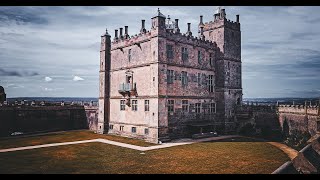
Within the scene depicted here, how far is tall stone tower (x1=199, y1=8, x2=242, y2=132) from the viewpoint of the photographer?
38.3 meters

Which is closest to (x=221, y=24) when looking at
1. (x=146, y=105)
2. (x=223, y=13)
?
(x=223, y=13)

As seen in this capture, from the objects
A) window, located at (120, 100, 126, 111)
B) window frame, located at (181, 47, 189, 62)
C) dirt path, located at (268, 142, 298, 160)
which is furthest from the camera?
window, located at (120, 100, 126, 111)

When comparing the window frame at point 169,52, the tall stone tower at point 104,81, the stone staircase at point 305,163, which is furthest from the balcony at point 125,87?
the stone staircase at point 305,163

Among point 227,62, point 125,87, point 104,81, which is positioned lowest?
point 125,87

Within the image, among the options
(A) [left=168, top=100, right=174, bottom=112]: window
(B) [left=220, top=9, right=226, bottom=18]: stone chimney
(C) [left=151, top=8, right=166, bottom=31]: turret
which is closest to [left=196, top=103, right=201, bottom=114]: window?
(A) [left=168, top=100, right=174, bottom=112]: window

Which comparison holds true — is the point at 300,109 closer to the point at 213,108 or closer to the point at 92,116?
the point at 213,108

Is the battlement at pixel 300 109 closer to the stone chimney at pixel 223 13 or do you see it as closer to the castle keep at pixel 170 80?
the castle keep at pixel 170 80

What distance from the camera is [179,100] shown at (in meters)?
33.7

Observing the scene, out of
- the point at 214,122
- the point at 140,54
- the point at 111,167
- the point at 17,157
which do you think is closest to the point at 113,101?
the point at 140,54

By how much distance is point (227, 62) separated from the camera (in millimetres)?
38750

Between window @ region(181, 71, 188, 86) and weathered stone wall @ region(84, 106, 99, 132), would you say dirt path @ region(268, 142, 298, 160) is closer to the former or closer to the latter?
window @ region(181, 71, 188, 86)

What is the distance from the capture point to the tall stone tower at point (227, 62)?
38.3 meters

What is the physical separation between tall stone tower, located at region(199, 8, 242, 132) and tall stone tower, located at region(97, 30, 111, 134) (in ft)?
49.7

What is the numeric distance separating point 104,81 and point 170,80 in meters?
12.0
